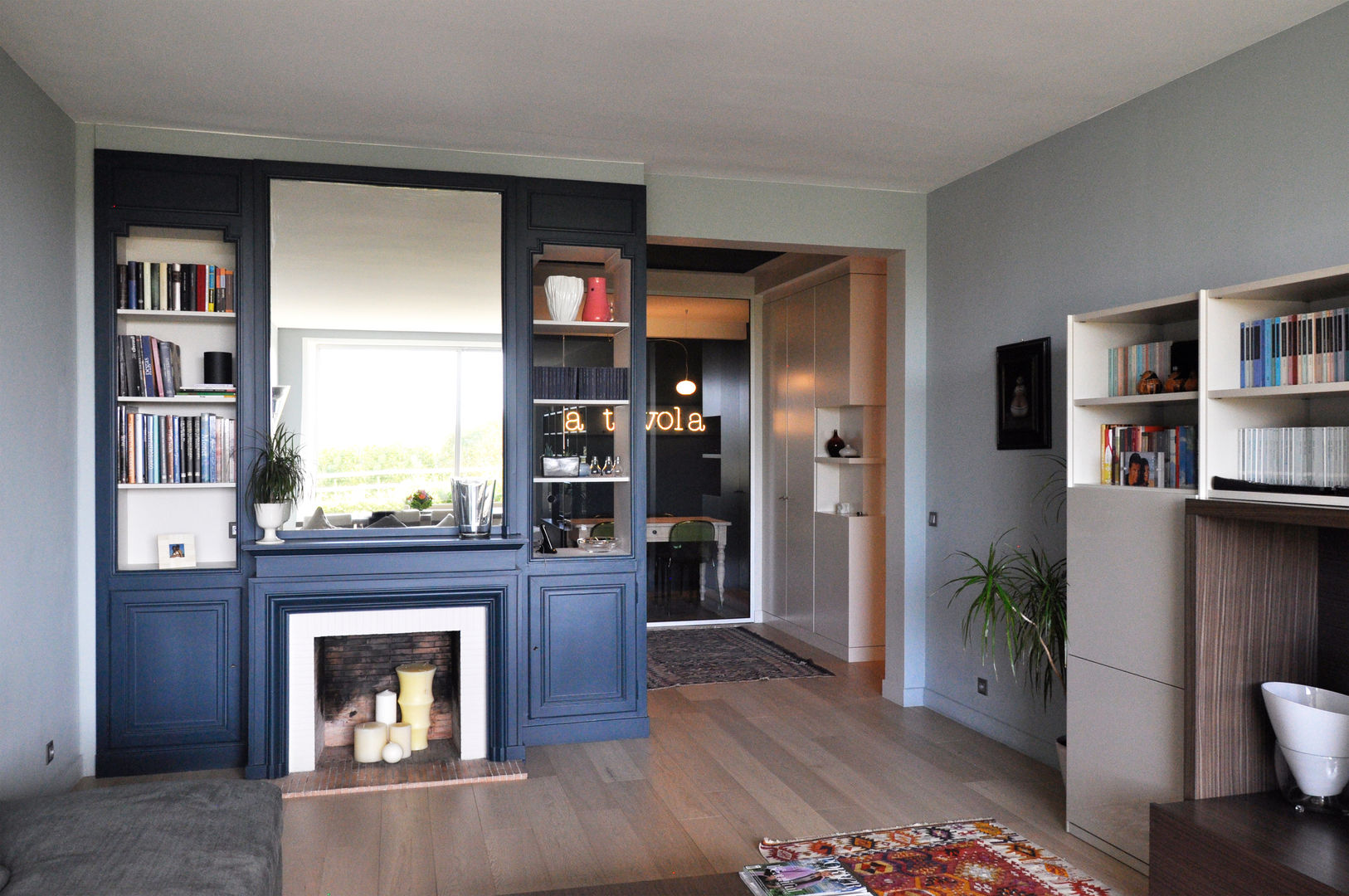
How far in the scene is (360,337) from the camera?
4395 mm

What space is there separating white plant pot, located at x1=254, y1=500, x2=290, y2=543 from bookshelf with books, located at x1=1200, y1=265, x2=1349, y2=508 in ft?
11.7

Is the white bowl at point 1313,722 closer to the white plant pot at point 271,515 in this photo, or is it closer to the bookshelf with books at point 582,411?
the bookshelf with books at point 582,411

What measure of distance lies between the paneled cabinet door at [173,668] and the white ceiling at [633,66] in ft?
6.79

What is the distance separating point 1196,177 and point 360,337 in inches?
136

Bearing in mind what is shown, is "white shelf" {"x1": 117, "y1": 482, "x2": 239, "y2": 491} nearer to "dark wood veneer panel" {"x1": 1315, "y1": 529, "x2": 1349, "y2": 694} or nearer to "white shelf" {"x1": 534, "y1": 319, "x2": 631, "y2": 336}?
"white shelf" {"x1": 534, "y1": 319, "x2": 631, "y2": 336}

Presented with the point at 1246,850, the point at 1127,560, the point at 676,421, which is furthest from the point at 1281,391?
the point at 676,421

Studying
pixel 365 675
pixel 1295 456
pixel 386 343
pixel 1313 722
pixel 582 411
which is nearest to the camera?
pixel 1313 722

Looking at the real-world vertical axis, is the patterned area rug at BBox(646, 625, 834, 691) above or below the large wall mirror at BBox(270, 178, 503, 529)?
below

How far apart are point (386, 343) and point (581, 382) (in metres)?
0.93

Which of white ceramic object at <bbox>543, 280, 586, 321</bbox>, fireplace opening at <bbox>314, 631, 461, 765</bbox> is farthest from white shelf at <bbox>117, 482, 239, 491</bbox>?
white ceramic object at <bbox>543, 280, 586, 321</bbox>

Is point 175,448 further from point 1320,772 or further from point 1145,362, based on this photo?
point 1320,772

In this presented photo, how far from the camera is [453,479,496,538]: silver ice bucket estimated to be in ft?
14.7

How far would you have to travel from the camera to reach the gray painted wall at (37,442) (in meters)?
3.35

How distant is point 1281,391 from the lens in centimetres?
269
